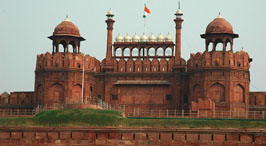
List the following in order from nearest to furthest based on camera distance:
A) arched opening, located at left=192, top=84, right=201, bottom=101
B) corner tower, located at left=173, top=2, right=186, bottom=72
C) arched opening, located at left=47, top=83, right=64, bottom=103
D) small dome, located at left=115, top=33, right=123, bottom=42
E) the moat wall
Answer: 1. the moat wall
2. arched opening, located at left=192, top=84, right=201, bottom=101
3. arched opening, located at left=47, top=83, right=64, bottom=103
4. corner tower, located at left=173, top=2, right=186, bottom=72
5. small dome, located at left=115, top=33, right=123, bottom=42

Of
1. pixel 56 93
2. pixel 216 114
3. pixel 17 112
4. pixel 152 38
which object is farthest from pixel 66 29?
pixel 216 114

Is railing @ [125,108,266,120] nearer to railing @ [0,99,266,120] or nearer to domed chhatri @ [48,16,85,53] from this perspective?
railing @ [0,99,266,120]

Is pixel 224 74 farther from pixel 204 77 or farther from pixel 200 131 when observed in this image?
pixel 200 131

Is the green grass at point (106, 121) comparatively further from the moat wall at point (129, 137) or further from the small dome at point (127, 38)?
the small dome at point (127, 38)

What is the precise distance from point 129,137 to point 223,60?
18537 mm

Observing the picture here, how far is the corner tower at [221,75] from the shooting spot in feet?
217

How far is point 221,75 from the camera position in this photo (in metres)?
66.6

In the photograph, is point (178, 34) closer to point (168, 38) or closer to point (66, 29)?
point (168, 38)

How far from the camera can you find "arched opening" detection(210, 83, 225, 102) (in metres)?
66.1

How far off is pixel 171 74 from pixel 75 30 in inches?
523

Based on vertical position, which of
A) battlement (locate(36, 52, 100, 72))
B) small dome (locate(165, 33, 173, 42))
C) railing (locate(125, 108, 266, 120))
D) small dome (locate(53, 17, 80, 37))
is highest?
small dome (locate(53, 17, 80, 37))

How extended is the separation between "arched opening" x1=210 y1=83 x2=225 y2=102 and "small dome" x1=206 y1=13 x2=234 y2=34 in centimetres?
676

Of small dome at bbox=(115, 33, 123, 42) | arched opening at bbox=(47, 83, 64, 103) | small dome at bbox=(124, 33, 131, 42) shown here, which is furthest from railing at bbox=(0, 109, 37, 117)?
small dome at bbox=(124, 33, 131, 42)

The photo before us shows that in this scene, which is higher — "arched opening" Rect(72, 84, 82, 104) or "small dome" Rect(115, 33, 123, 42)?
"small dome" Rect(115, 33, 123, 42)
